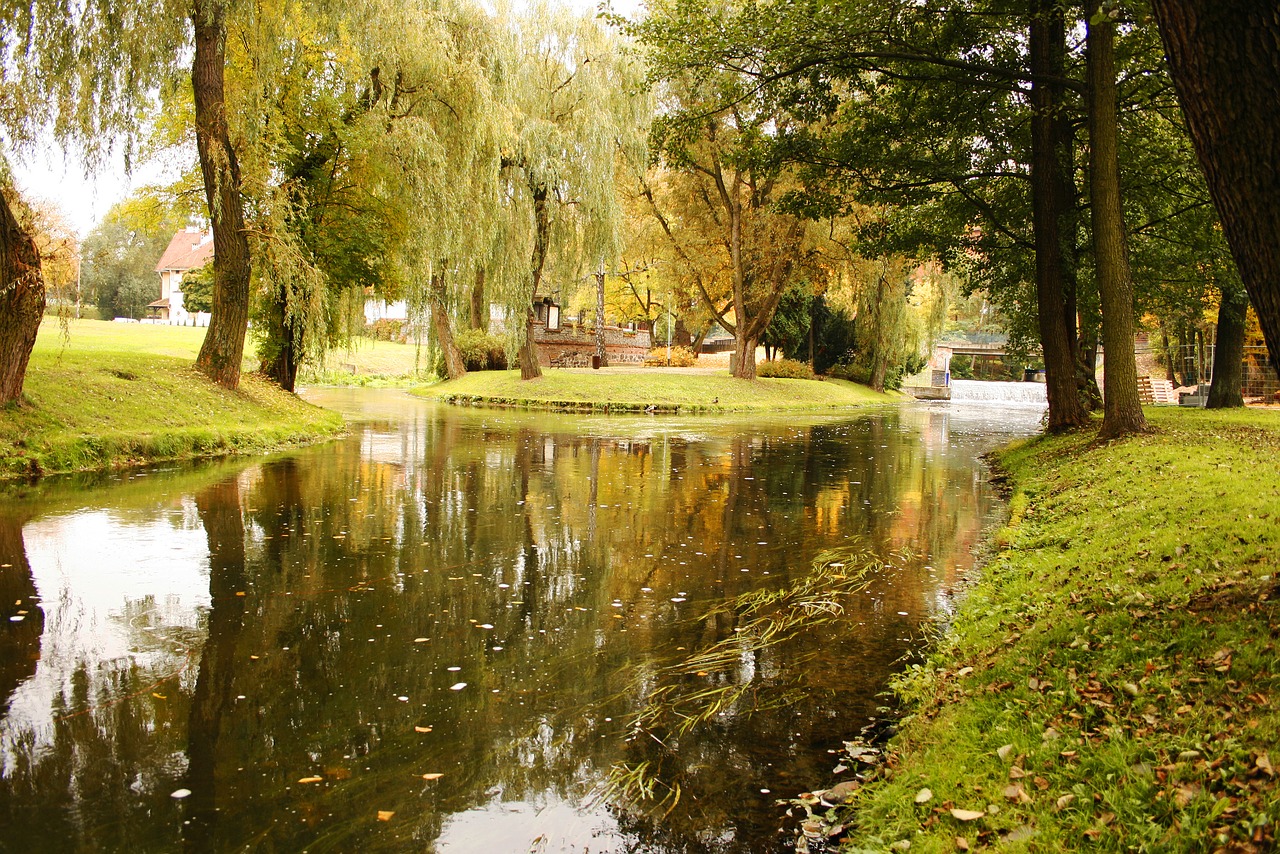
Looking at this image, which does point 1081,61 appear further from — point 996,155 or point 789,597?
point 789,597

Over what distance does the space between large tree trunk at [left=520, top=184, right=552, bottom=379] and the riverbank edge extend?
13.3 m

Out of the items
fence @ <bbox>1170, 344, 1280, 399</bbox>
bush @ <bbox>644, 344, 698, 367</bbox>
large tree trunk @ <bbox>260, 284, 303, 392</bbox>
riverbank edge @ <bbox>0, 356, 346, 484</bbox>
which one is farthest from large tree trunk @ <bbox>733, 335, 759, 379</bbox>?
riverbank edge @ <bbox>0, 356, 346, 484</bbox>

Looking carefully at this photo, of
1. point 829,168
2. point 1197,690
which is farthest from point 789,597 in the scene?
point 829,168

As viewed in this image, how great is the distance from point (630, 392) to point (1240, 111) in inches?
1090

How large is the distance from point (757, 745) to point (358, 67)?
58.1ft

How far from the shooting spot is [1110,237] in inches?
500

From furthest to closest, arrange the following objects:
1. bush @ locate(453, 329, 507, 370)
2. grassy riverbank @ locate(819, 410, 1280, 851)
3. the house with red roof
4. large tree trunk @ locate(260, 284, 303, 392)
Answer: the house with red roof → bush @ locate(453, 329, 507, 370) → large tree trunk @ locate(260, 284, 303, 392) → grassy riverbank @ locate(819, 410, 1280, 851)

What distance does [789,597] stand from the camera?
6.87 metres

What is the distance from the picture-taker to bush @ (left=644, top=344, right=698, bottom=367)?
50344 mm

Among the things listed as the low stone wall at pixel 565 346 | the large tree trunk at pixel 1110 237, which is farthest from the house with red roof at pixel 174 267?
the large tree trunk at pixel 1110 237

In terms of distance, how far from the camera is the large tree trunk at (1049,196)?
1434 cm

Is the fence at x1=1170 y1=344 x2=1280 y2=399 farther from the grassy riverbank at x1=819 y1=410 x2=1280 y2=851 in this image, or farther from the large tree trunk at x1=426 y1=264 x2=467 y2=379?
the large tree trunk at x1=426 y1=264 x2=467 y2=379

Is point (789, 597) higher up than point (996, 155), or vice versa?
point (996, 155)

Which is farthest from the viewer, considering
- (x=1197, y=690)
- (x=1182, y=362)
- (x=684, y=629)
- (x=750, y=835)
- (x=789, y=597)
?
(x=1182, y=362)
